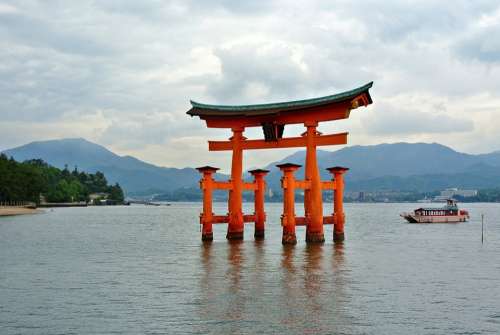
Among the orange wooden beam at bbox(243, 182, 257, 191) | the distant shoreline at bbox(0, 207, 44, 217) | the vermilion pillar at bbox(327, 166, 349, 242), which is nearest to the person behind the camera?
the vermilion pillar at bbox(327, 166, 349, 242)

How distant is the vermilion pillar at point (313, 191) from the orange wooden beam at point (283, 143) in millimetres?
427

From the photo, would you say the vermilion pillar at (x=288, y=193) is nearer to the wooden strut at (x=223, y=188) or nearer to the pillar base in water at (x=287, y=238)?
the pillar base in water at (x=287, y=238)

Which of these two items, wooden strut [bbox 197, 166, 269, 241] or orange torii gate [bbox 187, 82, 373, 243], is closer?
orange torii gate [bbox 187, 82, 373, 243]

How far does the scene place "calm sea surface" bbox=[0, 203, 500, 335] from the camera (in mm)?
16812

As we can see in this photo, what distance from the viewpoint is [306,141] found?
122ft

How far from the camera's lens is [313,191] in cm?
3669

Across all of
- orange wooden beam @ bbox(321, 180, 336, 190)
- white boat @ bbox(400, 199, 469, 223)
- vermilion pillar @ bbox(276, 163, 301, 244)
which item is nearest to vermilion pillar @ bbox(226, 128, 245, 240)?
vermilion pillar @ bbox(276, 163, 301, 244)

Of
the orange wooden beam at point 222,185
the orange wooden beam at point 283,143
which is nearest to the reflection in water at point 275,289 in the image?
the orange wooden beam at point 222,185

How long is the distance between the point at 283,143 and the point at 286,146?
34cm

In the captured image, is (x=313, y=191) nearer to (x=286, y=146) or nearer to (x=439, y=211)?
(x=286, y=146)

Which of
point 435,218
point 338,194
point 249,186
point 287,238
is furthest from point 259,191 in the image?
point 435,218

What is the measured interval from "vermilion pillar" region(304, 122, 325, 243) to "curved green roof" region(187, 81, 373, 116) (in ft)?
4.75

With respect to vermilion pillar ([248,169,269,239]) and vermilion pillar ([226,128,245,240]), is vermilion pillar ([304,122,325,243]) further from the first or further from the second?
vermilion pillar ([226,128,245,240])

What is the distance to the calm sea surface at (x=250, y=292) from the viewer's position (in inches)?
662
